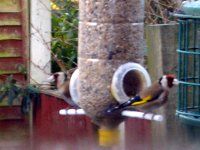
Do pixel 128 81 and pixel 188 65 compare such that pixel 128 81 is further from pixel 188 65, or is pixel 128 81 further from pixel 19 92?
pixel 19 92

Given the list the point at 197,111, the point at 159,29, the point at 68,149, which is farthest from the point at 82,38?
the point at 68,149

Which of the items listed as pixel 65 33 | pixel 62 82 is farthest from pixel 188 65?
pixel 65 33

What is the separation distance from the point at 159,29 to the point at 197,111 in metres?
1.09

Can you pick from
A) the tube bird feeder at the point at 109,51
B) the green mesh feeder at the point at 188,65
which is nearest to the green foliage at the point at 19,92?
the green mesh feeder at the point at 188,65

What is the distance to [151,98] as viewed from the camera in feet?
14.1

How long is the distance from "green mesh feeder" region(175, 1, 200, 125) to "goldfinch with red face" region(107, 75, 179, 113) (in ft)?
0.32

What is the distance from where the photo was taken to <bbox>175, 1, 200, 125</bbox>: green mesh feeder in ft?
14.2

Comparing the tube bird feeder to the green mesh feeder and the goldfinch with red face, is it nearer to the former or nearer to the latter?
the goldfinch with red face

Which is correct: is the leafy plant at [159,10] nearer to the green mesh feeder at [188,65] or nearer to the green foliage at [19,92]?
the green foliage at [19,92]

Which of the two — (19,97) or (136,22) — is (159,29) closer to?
(136,22)

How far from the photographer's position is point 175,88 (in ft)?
18.4

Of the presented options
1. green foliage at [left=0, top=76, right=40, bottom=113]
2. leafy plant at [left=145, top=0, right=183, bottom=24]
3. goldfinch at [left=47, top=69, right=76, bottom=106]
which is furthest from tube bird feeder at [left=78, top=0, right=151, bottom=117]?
green foliage at [left=0, top=76, right=40, bottom=113]

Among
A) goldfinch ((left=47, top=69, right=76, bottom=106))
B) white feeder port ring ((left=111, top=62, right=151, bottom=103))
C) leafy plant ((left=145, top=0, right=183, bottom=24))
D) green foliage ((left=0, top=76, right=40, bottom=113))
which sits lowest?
green foliage ((left=0, top=76, right=40, bottom=113))

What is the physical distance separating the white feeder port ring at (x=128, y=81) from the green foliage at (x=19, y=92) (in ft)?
7.86
